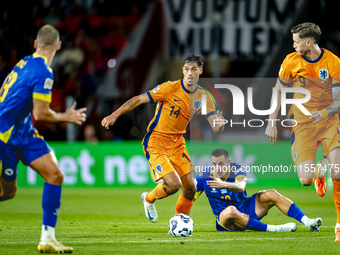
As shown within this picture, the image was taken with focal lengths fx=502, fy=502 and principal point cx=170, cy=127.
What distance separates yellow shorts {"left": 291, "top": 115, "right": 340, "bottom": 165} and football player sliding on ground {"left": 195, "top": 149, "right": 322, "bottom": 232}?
664 mm

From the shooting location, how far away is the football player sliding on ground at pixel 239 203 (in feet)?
20.8

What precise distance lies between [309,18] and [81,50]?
781 cm

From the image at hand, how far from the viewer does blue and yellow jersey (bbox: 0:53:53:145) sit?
477 centimetres

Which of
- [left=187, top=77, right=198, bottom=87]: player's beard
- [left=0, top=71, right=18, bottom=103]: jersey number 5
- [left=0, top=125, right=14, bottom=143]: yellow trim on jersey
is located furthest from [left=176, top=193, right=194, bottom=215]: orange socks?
[left=0, top=71, right=18, bottom=103]: jersey number 5

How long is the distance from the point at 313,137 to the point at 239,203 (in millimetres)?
1303

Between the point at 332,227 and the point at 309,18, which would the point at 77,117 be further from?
the point at 309,18

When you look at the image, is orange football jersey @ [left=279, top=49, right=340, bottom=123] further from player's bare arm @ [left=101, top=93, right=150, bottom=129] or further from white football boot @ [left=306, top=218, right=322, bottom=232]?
player's bare arm @ [left=101, top=93, right=150, bottom=129]

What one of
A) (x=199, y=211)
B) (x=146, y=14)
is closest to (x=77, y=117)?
(x=199, y=211)

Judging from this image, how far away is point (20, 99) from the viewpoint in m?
4.82

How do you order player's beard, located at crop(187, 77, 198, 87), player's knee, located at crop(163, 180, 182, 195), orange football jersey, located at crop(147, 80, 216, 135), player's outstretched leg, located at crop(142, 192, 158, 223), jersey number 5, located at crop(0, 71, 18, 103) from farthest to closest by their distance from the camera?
player's outstretched leg, located at crop(142, 192, 158, 223) < orange football jersey, located at crop(147, 80, 216, 135) < player's beard, located at crop(187, 77, 198, 87) < player's knee, located at crop(163, 180, 182, 195) < jersey number 5, located at crop(0, 71, 18, 103)

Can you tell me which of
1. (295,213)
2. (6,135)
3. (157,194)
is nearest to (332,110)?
(295,213)

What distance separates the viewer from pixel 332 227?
7.09 m

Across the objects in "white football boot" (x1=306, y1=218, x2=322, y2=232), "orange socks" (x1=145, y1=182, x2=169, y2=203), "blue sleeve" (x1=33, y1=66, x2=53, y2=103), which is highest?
"blue sleeve" (x1=33, y1=66, x2=53, y2=103)

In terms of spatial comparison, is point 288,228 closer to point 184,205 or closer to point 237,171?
point 237,171
